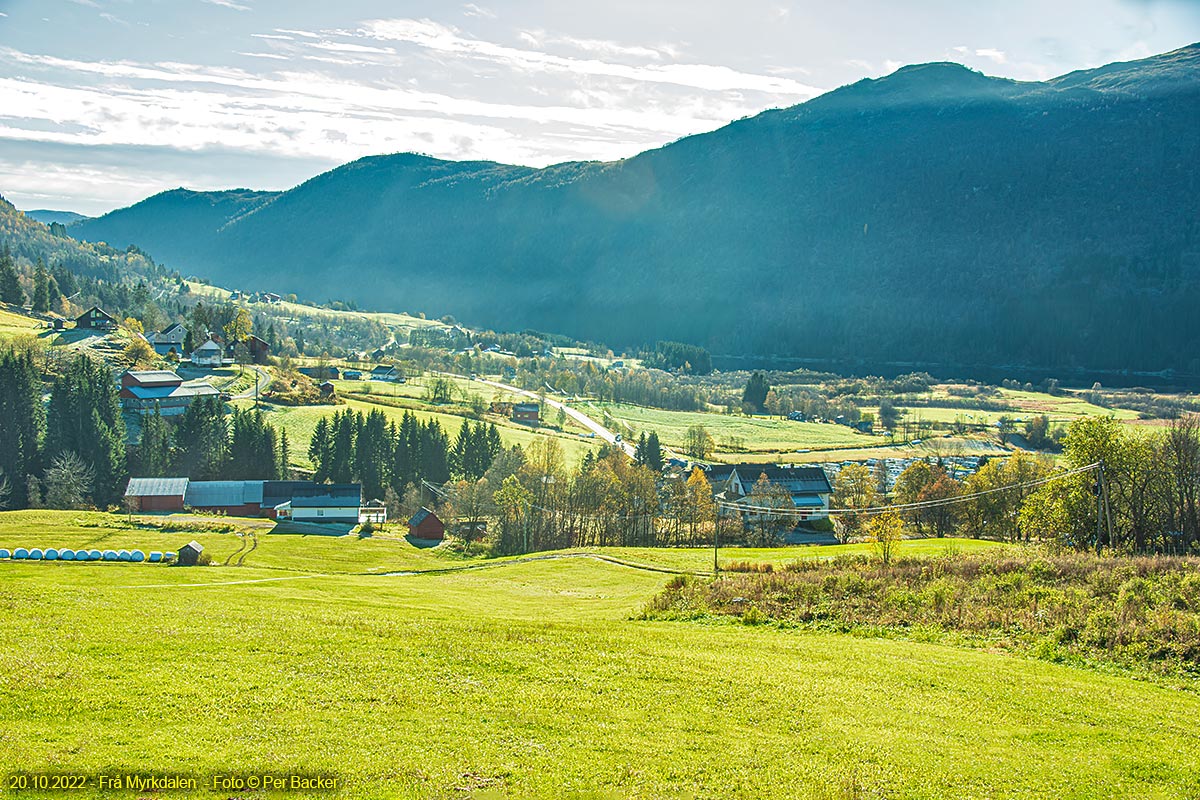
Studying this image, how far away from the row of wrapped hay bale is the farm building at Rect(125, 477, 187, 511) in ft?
113

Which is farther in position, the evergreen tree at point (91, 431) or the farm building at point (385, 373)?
the farm building at point (385, 373)

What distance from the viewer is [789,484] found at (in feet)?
288

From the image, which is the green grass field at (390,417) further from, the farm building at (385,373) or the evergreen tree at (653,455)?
the farm building at (385,373)

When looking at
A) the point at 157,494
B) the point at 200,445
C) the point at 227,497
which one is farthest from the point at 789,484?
the point at 200,445

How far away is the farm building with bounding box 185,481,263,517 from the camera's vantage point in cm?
8762

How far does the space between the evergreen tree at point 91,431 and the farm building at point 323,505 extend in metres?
20.2

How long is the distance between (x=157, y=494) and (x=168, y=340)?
85404 millimetres

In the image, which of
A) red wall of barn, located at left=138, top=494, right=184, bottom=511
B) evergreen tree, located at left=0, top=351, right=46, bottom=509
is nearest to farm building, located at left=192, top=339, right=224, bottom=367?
evergreen tree, located at left=0, top=351, right=46, bottom=509

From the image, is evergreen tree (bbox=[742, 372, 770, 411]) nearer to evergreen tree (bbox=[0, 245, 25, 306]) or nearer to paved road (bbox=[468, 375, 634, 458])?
paved road (bbox=[468, 375, 634, 458])

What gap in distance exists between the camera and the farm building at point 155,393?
120875 millimetres

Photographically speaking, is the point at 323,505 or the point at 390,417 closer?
the point at 323,505

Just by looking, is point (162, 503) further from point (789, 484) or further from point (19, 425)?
point (789, 484)

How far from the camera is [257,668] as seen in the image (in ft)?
67.4

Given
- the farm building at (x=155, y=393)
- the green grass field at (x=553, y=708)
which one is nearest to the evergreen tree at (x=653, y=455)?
the farm building at (x=155, y=393)
